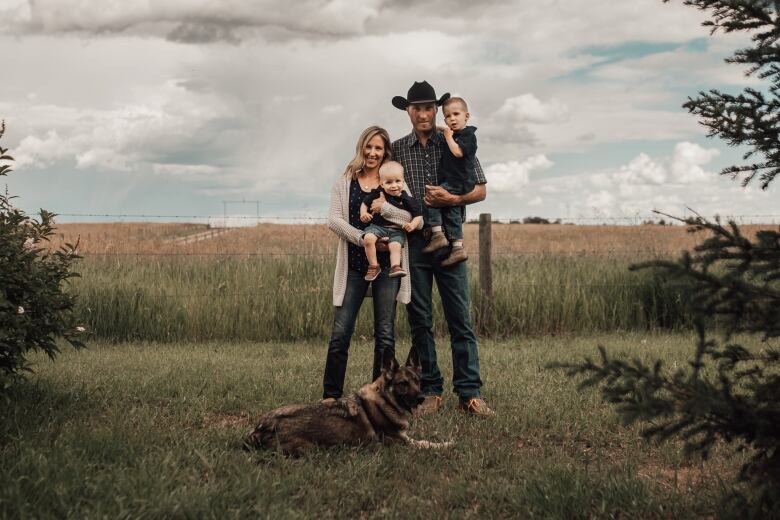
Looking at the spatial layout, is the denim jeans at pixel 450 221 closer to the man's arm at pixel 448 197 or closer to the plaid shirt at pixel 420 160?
the man's arm at pixel 448 197

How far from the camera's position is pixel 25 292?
6426 mm

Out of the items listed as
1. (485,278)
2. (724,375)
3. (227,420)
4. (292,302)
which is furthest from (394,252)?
(485,278)

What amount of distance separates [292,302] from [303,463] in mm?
7883

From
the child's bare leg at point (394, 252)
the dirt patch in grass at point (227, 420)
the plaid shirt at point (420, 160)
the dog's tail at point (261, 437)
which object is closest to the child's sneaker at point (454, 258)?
the plaid shirt at point (420, 160)

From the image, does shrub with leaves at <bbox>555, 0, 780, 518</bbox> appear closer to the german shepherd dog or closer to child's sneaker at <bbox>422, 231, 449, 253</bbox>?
the german shepherd dog

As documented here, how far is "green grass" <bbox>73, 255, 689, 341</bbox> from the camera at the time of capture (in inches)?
498

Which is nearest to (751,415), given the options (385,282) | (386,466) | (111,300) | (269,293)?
(386,466)

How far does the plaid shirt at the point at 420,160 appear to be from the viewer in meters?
6.74

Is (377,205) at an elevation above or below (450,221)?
above

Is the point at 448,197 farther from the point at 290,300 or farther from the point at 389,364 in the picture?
the point at 290,300

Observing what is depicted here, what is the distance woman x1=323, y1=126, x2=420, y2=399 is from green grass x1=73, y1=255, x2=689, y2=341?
605cm

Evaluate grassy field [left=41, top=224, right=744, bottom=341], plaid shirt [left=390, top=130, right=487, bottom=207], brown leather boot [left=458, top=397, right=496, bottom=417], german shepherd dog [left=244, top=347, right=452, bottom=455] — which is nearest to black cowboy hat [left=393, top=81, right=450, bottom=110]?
plaid shirt [left=390, top=130, right=487, bottom=207]

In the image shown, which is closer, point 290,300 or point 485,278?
point 290,300

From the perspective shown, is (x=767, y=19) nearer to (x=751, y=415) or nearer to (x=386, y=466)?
(x=751, y=415)
